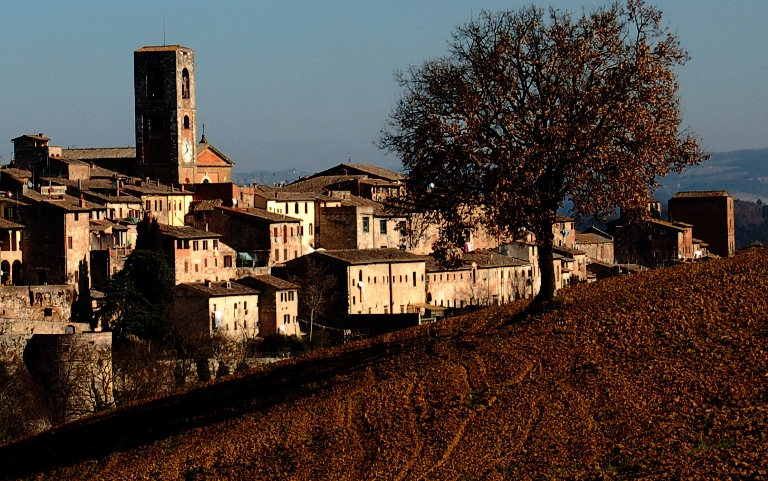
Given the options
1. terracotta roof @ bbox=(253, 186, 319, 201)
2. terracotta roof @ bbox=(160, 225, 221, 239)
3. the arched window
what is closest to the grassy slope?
terracotta roof @ bbox=(160, 225, 221, 239)

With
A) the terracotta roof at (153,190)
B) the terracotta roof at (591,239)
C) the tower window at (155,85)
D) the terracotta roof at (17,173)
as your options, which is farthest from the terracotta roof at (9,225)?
the terracotta roof at (591,239)

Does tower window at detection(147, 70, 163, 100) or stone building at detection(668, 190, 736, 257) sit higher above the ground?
tower window at detection(147, 70, 163, 100)

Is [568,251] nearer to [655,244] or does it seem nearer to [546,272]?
[655,244]

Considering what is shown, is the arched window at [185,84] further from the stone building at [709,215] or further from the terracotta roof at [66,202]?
the stone building at [709,215]

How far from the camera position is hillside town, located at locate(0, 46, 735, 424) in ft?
237

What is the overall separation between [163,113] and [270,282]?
28429 millimetres

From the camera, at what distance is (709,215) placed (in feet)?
415

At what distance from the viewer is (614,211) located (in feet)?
108

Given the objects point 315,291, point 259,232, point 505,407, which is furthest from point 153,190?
point 505,407

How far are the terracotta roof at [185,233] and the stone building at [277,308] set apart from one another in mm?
3858

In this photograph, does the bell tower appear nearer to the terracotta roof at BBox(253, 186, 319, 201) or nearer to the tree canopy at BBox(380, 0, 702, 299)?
the terracotta roof at BBox(253, 186, 319, 201)

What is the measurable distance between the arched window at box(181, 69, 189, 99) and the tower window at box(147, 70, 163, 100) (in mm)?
1336

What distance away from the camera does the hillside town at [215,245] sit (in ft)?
237

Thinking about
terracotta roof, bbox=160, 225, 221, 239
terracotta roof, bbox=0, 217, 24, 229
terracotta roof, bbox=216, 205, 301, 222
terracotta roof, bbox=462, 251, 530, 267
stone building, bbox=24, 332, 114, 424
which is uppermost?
terracotta roof, bbox=216, 205, 301, 222
